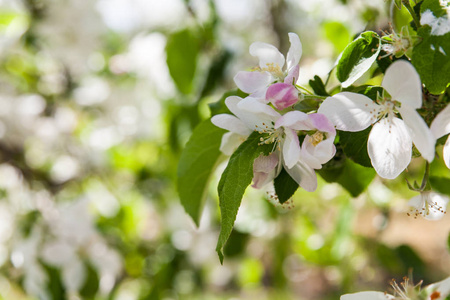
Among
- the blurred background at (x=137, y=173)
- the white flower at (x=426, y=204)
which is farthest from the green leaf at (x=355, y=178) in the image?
the blurred background at (x=137, y=173)

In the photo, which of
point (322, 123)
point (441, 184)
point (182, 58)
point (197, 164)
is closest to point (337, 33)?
point (182, 58)

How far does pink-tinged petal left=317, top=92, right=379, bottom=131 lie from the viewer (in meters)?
0.35

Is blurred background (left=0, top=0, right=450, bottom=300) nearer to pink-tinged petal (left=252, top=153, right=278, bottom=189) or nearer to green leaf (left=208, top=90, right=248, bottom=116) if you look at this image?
green leaf (left=208, top=90, right=248, bottom=116)

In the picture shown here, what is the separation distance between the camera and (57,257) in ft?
3.28

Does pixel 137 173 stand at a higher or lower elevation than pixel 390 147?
lower

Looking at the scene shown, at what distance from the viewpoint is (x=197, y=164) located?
52cm

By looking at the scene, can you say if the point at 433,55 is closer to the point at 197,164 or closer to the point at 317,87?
the point at 317,87

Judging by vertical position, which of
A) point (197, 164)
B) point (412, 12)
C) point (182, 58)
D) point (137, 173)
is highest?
point (412, 12)

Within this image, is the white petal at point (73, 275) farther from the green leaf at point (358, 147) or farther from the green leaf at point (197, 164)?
the green leaf at point (358, 147)

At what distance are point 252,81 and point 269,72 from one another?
0.02 meters

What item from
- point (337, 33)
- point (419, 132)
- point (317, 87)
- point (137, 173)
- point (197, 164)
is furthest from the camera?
point (137, 173)

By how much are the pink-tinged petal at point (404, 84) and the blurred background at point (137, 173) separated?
1.34ft

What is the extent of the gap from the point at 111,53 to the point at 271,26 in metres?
0.69

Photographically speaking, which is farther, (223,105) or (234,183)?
(223,105)
